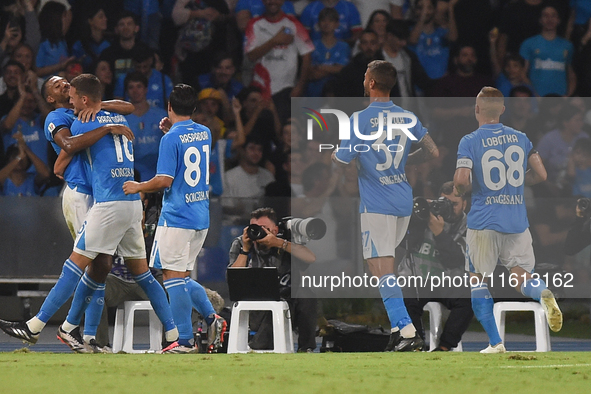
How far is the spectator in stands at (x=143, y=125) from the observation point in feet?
32.5

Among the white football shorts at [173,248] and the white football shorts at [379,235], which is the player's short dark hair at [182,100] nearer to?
the white football shorts at [173,248]

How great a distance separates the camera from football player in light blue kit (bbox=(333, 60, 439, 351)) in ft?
22.0

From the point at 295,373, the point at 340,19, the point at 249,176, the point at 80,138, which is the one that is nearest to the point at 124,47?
the point at 249,176

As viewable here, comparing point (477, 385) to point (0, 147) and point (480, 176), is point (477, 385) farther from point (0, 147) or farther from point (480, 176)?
point (0, 147)

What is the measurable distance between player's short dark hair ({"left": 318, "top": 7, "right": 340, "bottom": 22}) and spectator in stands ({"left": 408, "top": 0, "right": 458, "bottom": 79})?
943 mm

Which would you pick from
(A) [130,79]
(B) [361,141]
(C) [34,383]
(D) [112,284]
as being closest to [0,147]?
(A) [130,79]

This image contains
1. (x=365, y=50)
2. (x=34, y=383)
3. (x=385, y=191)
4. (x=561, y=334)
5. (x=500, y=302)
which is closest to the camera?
(x=34, y=383)

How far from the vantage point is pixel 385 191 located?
6.72 meters

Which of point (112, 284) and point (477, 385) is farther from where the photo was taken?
point (112, 284)

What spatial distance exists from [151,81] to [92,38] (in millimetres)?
1021

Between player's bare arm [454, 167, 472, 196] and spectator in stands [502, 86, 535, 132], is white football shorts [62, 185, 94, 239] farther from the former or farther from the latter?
spectator in stands [502, 86, 535, 132]

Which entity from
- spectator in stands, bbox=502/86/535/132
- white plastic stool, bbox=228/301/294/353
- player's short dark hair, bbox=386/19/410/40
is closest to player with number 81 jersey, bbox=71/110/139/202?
white plastic stool, bbox=228/301/294/353

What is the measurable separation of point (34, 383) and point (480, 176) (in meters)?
3.83

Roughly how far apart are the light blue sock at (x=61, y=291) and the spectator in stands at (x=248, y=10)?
550 cm
